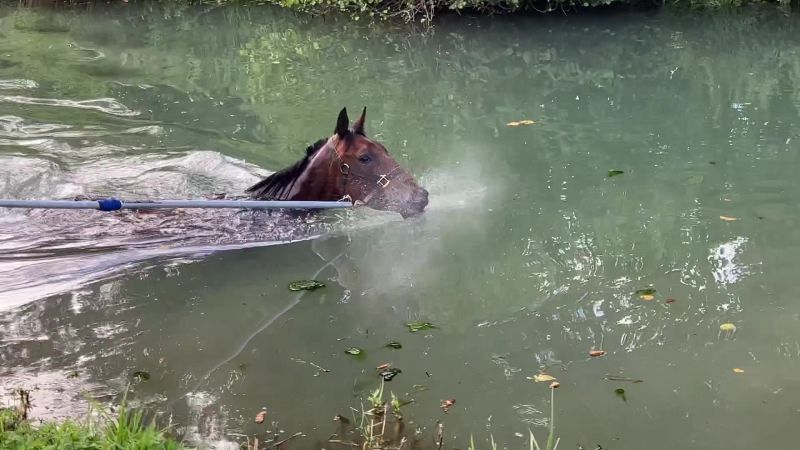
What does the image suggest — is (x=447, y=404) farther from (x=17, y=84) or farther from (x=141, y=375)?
(x=17, y=84)

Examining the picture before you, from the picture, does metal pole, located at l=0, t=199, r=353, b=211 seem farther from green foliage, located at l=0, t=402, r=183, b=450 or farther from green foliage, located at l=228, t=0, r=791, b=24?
green foliage, located at l=228, t=0, r=791, b=24

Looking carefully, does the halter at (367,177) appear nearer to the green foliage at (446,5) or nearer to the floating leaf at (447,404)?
the floating leaf at (447,404)

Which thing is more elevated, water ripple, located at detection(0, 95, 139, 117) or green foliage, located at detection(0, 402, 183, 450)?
water ripple, located at detection(0, 95, 139, 117)

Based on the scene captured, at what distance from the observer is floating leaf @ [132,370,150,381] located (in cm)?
532

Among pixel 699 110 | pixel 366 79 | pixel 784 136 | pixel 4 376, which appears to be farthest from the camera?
pixel 366 79

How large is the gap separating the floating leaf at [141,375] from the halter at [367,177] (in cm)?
217

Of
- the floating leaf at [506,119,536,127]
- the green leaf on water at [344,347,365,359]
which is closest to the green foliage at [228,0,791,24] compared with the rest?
the floating leaf at [506,119,536,127]

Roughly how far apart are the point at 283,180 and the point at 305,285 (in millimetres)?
1034

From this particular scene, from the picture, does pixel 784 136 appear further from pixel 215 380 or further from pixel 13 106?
pixel 13 106

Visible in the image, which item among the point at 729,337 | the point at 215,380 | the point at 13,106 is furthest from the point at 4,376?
the point at 13,106

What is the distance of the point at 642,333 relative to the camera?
5684 mm

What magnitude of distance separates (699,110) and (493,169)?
4086mm

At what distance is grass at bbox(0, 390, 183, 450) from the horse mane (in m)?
2.99

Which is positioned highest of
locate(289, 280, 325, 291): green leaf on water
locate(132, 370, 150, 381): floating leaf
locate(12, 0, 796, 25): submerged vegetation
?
locate(12, 0, 796, 25): submerged vegetation
